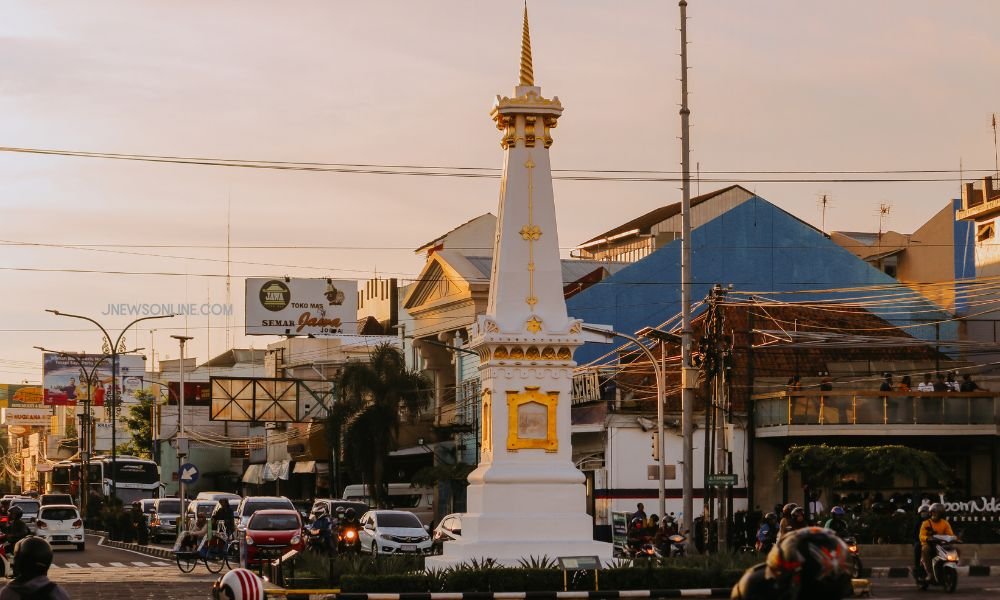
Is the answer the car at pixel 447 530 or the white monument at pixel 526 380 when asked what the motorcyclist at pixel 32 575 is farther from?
the car at pixel 447 530

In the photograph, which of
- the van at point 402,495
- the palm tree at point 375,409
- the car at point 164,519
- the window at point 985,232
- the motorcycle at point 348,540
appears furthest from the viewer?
the van at point 402,495

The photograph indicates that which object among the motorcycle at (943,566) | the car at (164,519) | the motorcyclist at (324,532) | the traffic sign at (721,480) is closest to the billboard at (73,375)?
the car at (164,519)

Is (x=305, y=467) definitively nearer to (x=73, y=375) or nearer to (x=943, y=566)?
(x=943, y=566)

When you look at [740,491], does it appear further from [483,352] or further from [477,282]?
[483,352]

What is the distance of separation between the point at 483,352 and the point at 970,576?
558 inches

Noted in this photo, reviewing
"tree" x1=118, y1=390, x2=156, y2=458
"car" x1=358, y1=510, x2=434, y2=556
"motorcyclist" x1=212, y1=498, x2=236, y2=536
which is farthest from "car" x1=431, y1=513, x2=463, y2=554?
"tree" x1=118, y1=390, x2=156, y2=458

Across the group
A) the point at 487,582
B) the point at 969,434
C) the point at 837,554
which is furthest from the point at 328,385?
the point at 837,554

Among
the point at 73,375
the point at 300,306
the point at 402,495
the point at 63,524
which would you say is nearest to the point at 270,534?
the point at 63,524

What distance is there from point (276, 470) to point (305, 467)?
23.8 feet

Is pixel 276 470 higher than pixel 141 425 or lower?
lower

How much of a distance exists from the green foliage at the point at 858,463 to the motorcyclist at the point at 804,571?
42.0 meters

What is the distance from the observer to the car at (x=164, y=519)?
62.4 m

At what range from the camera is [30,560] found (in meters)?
10.4

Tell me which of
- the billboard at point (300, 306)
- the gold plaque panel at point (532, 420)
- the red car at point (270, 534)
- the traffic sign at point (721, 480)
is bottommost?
the red car at point (270, 534)
